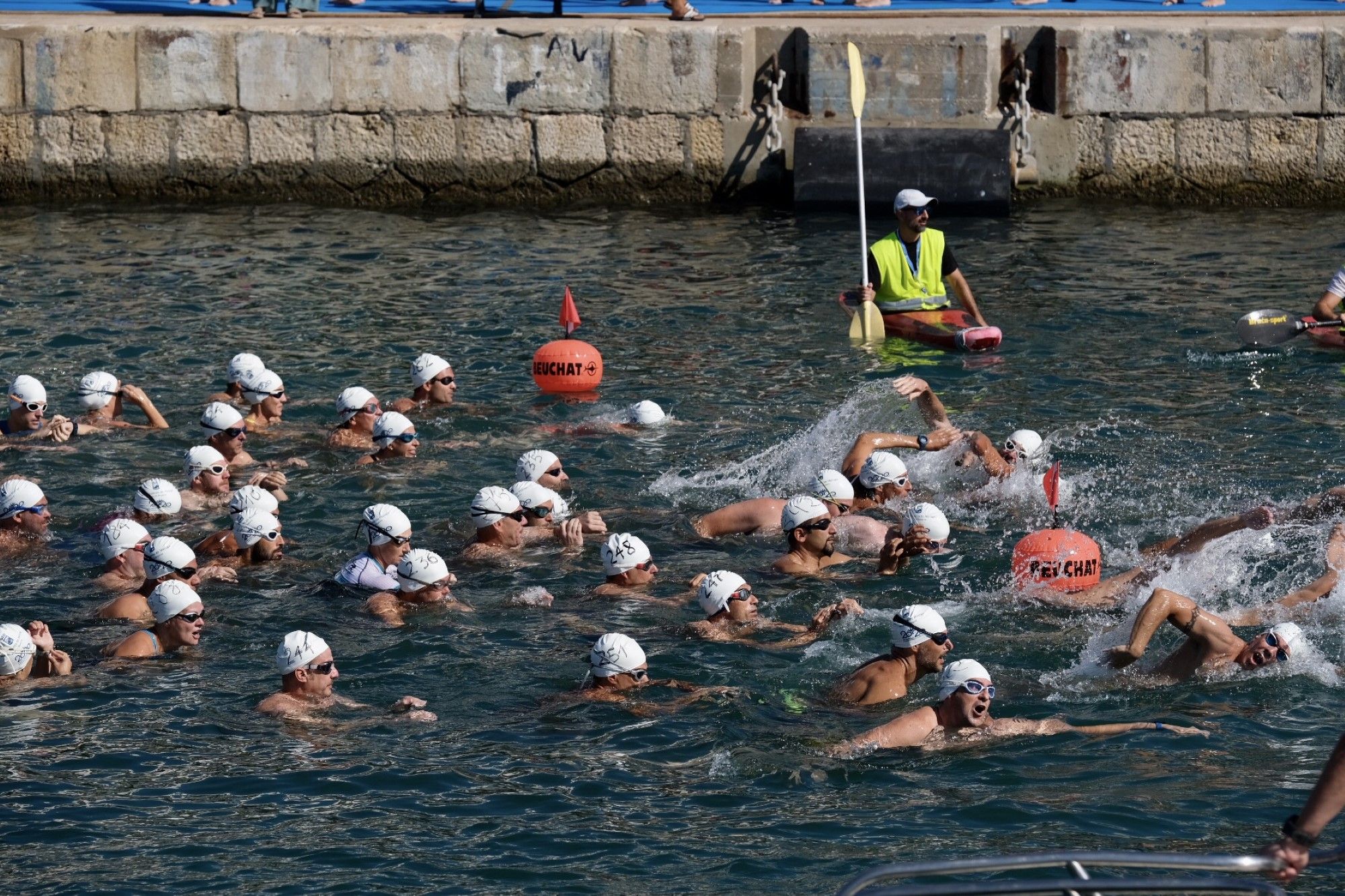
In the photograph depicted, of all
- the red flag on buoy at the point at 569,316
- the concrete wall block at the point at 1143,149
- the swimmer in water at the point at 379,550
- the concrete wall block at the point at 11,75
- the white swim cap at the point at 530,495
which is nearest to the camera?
the swimmer in water at the point at 379,550

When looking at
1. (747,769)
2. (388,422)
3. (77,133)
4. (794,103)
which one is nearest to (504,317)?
(388,422)

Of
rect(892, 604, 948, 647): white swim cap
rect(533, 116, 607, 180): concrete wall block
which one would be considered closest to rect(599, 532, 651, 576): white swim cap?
A: rect(892, 604, 948, 647): white swim cap

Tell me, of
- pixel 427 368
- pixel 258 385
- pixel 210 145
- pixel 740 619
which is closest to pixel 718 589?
pixel 740 619

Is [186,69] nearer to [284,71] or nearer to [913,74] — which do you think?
[284,71]

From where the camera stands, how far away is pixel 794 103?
909 inches

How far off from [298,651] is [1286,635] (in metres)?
5.43

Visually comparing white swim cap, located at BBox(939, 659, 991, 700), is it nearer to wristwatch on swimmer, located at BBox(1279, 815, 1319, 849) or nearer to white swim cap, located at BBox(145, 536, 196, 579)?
wristwatch on swimmer, located at BBox(1279, 815, 1319, 849)

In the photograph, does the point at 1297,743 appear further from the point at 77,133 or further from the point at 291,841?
the point at 77,133

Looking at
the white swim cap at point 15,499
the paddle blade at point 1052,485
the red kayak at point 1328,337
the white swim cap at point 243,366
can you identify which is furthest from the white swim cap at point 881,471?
the white swim cap at point 15,499

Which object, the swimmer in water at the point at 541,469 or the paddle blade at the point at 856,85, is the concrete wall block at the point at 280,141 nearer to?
the paddle blade at the point at 856,85

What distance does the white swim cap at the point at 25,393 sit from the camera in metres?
15.1

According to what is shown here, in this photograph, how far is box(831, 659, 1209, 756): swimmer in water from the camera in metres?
9.34

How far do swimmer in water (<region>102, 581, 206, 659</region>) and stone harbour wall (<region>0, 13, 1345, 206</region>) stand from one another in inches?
519

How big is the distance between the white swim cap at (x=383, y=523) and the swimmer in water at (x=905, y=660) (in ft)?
11.1
